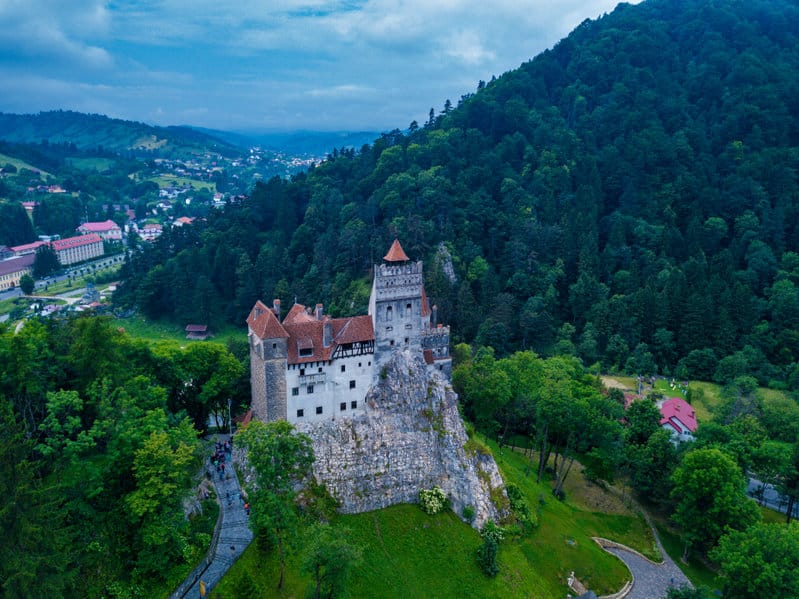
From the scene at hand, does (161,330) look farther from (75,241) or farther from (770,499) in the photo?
(770,499)

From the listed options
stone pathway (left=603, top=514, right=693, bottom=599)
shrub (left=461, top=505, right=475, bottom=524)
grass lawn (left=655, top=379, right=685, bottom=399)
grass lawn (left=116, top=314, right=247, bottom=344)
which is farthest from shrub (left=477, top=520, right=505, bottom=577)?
grass lawn (left=116, top=314, right=247, bottom=344)

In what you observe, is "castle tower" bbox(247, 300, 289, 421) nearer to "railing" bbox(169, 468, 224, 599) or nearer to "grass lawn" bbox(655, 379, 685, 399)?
"railing" bbox(169, 468, 224, 599)

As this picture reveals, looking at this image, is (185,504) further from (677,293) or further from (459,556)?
(677,293)

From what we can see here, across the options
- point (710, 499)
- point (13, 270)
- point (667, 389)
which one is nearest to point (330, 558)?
point (710, 499)

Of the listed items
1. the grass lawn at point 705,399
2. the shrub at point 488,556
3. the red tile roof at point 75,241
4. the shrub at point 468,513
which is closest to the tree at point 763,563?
the shrub at point 488,556

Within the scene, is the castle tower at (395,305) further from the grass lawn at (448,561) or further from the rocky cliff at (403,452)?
the grass lawn at (448,561)

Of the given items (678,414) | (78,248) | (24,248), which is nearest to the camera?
(678,414)
